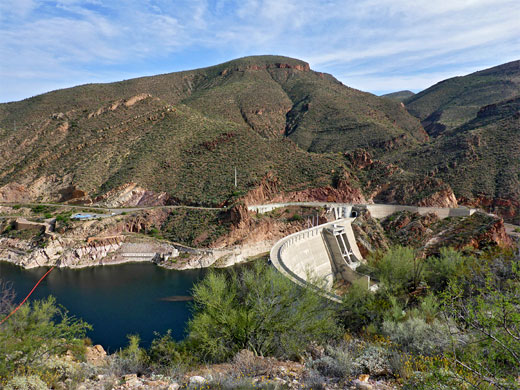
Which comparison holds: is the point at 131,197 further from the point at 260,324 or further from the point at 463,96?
the point at 463,96

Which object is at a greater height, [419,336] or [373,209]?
[373,209]

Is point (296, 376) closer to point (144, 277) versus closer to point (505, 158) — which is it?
point (144, 277)

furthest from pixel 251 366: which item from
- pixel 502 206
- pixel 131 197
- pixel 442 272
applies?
pixel 502 206

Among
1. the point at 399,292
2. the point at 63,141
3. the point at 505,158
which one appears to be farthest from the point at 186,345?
the point at 63,141

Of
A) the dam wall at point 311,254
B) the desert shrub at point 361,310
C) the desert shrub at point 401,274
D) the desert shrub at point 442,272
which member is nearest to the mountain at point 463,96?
the dam wall at point 311,254

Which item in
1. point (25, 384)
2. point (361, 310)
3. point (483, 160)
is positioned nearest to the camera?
point (25, 384)
